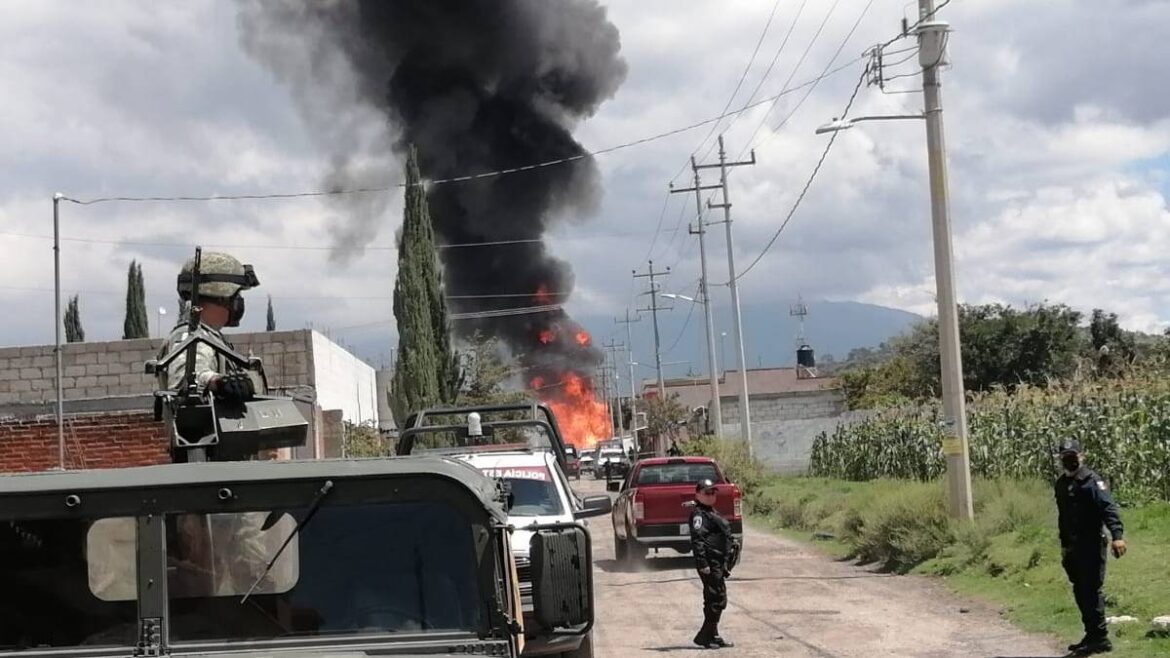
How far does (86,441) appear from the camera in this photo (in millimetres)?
19188

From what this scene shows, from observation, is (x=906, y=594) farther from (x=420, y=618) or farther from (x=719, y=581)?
(x=420, y=618)

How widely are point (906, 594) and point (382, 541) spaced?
11851 millimetres

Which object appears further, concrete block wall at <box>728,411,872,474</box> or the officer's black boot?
concrete block wall at <box>728,411,872,474</box>

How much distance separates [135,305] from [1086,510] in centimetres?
3895

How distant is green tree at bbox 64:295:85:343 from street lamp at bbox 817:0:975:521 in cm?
3906

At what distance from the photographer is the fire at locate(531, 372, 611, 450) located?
5272 centimetres

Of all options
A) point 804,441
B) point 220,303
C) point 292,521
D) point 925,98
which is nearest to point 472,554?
point 292,521

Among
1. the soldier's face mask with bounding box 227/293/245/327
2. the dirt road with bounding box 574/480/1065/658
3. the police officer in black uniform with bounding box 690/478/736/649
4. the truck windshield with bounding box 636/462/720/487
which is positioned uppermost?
the soldier's face mask with bounding box 227/293/245/327

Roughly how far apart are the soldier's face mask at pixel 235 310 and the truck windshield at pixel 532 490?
19.3 feet

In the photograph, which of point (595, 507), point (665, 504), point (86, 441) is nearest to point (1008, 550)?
point (665, 504)

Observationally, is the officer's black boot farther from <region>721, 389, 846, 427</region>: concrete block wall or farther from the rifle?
<region>721, 389, 846, 427</region>: concrete block wall

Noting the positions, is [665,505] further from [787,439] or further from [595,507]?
[787,439]

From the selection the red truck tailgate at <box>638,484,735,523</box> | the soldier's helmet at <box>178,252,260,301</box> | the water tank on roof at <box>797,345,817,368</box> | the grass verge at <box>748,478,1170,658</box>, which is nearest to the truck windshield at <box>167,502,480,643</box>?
the soldier's helmet at <box>178,252,260,301</box>

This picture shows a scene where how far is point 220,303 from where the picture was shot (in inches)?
208
